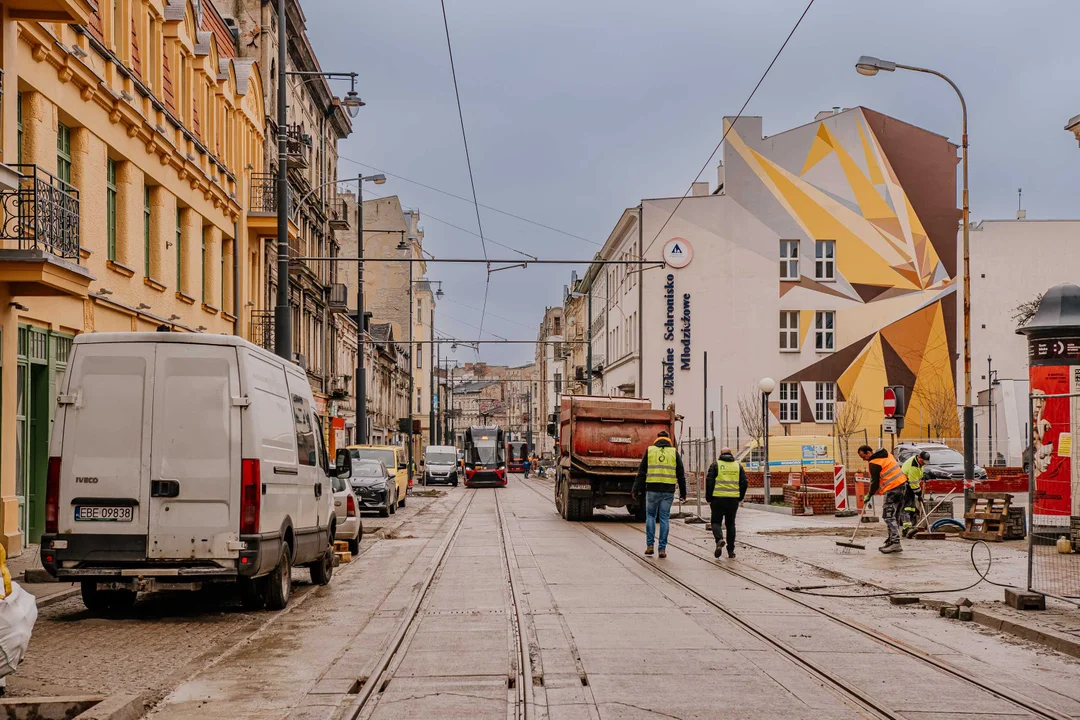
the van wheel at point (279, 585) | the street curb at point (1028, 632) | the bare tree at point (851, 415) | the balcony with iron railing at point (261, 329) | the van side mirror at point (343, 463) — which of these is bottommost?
the street curb at point (1028, 632)

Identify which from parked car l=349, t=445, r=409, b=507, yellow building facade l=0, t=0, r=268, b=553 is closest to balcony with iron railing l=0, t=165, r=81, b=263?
yellow building facade l=0, t=0, r=268, b=553

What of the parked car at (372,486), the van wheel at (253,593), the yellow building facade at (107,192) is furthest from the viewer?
the parked car at (372,486)

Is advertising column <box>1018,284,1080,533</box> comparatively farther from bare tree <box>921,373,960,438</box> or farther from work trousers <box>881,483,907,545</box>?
bare tree <box>921,373,960,438</box>

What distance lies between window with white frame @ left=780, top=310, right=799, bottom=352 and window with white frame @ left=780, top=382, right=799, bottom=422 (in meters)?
1.82

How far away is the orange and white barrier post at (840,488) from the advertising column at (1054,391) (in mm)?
9916

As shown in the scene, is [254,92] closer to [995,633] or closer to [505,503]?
[505,503]

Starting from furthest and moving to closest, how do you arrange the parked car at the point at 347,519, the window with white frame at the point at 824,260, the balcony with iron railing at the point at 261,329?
the window with white frame at the point at 824,260 → the balcony with iron railing at the point at 261,329 → the parked car at the point at 347,519

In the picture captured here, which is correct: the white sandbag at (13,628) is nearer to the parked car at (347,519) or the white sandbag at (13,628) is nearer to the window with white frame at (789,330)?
the parked car at (347,519)

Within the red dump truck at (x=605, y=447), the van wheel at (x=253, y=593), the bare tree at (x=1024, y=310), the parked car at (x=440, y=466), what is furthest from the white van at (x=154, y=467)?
the parked car at (x=440, y=466)

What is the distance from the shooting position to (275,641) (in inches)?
424

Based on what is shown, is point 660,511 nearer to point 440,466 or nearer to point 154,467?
point 154,467

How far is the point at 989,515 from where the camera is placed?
22.5 m

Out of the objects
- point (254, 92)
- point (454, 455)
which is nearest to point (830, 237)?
point (454, 455)

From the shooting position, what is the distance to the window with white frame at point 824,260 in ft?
201
